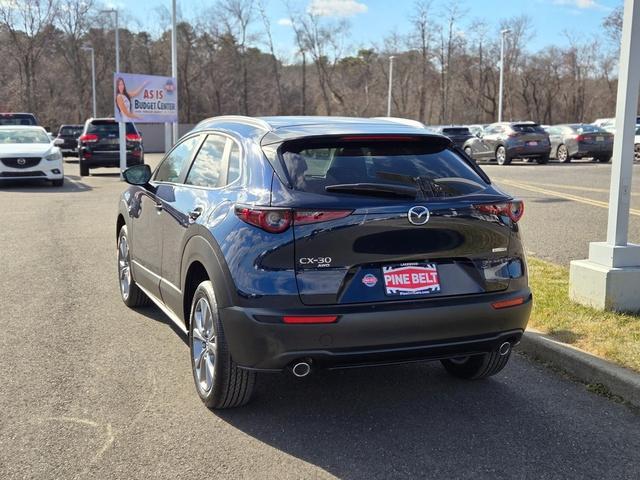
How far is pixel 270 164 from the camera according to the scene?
384cm

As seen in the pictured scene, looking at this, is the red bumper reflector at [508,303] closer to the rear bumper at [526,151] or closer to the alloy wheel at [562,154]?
the rear bumper at [526,151]

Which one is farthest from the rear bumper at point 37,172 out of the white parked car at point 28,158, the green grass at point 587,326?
the green grass at point 587,326

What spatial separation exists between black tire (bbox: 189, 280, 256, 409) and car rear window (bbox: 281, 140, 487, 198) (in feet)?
2.86

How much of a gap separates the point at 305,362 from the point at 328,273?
49 cm

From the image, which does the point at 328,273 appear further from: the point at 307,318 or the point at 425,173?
the point at 425,173

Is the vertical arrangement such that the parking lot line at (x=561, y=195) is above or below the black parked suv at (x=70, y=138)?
below

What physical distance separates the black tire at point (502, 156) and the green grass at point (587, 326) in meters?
21.0

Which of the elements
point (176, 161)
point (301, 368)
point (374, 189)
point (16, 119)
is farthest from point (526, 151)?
point (301, 368)

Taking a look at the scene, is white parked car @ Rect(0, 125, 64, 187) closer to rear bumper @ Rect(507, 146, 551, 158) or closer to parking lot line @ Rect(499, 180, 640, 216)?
parking lot line @ Rect(499, 180, 640, 216)

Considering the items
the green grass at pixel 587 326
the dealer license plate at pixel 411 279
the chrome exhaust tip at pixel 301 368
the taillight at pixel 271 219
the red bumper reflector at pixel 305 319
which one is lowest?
the green grass at pixel 587 326

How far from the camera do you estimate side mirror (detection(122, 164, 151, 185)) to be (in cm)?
556

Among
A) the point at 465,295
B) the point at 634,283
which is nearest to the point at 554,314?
the point at 634,283

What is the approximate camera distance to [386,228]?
3.60 m

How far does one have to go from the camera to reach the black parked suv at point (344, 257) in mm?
3520
